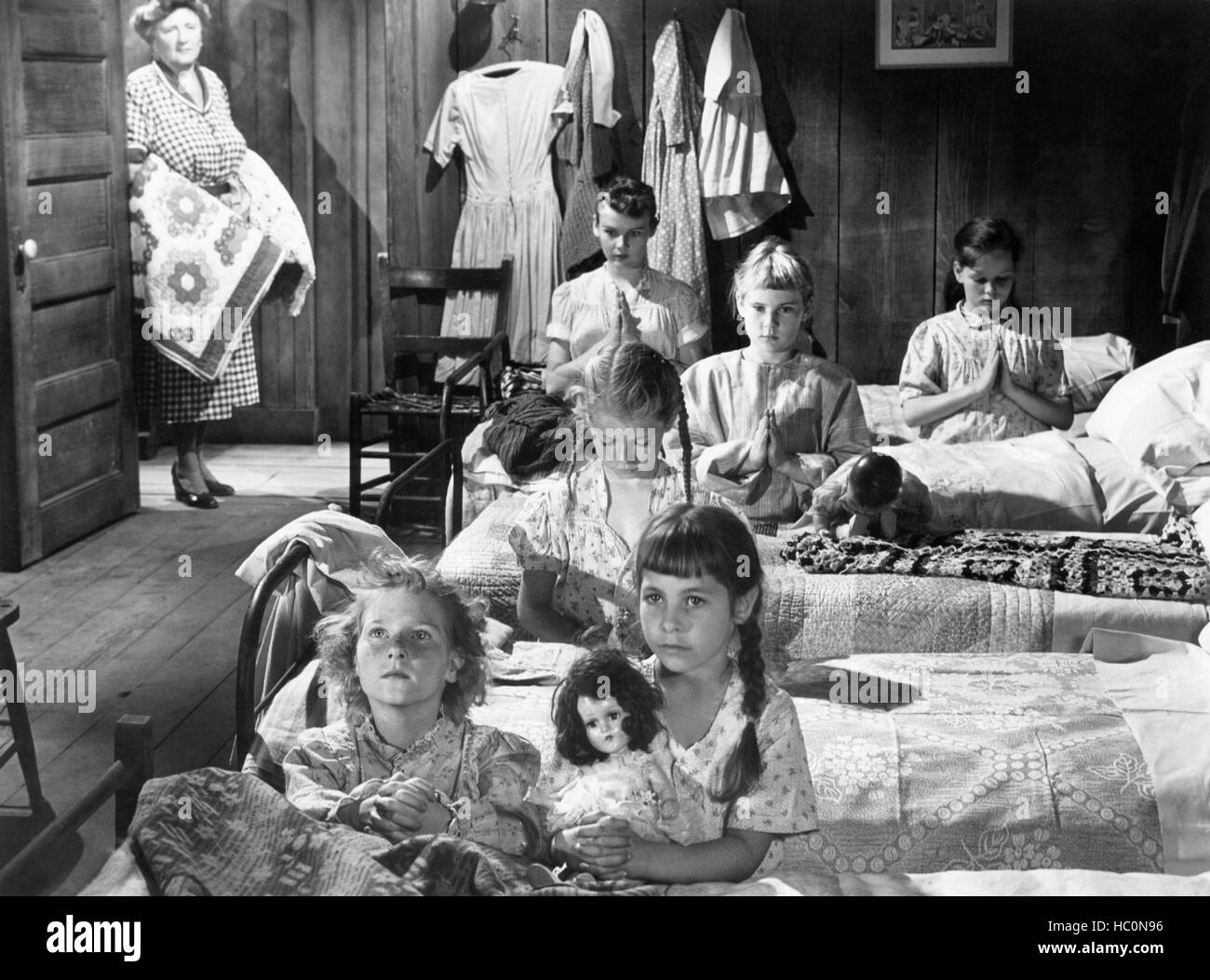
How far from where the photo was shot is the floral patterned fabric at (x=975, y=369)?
3.11m

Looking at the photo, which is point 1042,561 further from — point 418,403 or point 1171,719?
point 418,403

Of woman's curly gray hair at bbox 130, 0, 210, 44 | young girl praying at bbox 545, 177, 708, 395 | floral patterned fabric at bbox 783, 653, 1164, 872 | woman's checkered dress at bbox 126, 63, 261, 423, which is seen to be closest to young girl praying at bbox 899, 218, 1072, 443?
young girl praying at bbox 545, 177, 708, 395

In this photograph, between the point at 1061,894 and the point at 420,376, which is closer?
the point at 1061,894

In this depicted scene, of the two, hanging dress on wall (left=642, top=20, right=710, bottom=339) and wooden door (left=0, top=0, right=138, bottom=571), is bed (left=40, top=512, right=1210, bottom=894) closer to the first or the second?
wooden door (left=0, top=0, right=138, bottom=571)

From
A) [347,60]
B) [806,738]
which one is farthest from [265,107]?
[806,738]

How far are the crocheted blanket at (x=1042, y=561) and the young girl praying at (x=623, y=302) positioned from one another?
87 centimetres

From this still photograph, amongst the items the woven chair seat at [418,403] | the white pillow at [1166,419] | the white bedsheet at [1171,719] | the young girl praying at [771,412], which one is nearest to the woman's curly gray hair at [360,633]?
the white bedsheet at [1171,719]

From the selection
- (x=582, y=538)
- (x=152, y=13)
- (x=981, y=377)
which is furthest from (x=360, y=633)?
(x=152, y=13)

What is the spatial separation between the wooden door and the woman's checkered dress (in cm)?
13

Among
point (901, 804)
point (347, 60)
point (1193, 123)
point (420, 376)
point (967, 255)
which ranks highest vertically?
point (347, 60)

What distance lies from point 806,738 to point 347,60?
12.8ft

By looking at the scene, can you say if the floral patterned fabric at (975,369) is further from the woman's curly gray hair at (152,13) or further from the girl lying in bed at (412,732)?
the woman's curly gray hair at (152,13)

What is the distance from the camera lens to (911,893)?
5.25 ft
